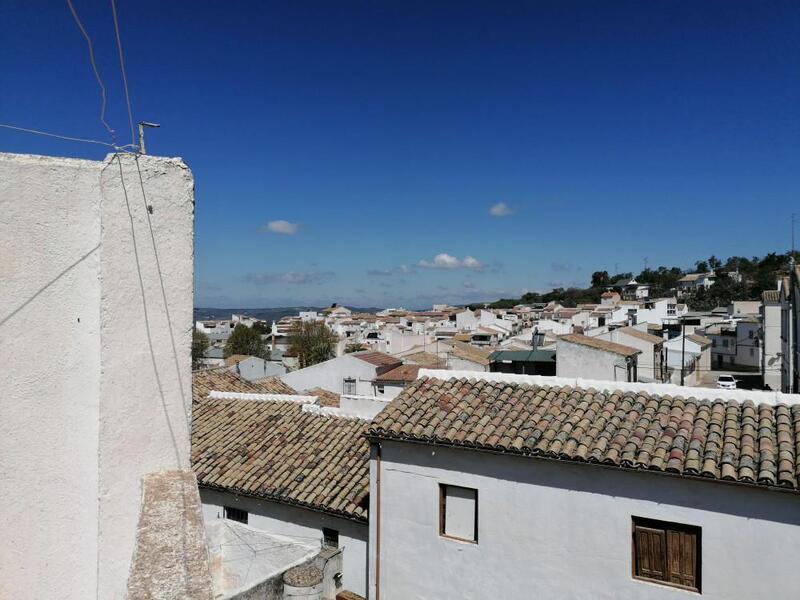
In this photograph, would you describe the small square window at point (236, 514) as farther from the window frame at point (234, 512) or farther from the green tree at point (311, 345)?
the green tree at point (311, 345)

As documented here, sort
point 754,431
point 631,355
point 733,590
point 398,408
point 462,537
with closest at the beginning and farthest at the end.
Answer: point 733,590
point 754,431
point 462,537
point 398,408
point 631,355

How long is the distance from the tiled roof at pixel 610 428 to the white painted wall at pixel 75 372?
6.17 meters

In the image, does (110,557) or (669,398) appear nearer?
(110,557)

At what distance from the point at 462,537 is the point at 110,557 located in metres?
6.73

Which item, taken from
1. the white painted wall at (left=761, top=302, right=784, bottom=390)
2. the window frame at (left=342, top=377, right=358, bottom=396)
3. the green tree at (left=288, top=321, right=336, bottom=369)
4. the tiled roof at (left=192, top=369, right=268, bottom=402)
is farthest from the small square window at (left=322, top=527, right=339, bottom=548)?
the green tree at (left=288, top=321, right=336, bottom=369)

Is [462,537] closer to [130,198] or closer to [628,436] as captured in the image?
[628,436]

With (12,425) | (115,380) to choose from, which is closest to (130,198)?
(115,380)

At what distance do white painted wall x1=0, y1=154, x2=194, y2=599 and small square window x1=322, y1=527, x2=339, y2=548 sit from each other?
26.1 feet

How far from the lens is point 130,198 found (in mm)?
3439

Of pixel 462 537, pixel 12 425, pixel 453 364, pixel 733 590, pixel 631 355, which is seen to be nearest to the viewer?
pixel 12 425

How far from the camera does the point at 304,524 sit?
1093cm

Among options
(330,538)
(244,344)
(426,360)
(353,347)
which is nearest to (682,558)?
(330,538)

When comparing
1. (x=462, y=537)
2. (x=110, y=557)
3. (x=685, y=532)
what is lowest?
(x=462, y=537)

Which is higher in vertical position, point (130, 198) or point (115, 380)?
point (130, 198)
